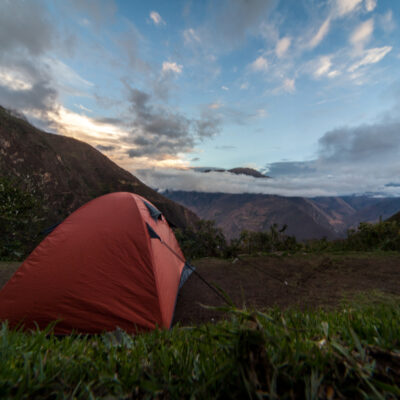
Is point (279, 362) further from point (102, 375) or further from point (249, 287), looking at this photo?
point (249, 287)

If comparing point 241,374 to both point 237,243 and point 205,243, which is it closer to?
point 237,243

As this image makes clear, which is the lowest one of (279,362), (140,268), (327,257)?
(327,257)

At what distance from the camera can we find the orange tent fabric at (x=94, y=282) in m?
3.31

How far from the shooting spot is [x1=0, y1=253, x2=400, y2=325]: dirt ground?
4.46 m

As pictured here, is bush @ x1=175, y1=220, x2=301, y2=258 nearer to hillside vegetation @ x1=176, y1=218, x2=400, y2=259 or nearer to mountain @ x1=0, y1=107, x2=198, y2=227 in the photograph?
hillside vegetation @ x1=176, y1=218, x2=400, y2=259

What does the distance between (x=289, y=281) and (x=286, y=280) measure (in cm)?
11

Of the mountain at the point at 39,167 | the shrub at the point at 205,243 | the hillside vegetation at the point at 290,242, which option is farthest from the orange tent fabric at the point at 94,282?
the mountain at the point at 39,167

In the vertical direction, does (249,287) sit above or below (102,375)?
below

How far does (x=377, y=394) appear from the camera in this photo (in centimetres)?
45

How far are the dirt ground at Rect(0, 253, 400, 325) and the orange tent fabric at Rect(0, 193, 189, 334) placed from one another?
0.98m

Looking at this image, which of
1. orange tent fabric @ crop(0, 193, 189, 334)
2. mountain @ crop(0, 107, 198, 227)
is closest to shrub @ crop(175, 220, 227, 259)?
orange tent fabric @ crop(0, 193, 189, 334)

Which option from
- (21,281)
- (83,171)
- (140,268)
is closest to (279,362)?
(140,268)

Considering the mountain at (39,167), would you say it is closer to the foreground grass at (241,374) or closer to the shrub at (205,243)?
the shrub at (205,243)

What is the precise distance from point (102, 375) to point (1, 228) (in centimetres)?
1824
